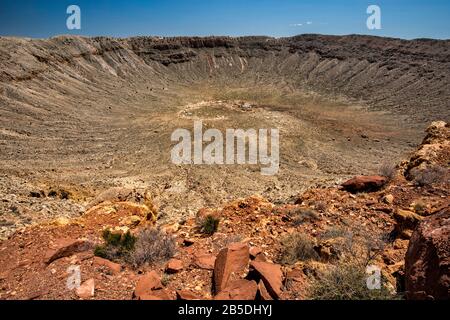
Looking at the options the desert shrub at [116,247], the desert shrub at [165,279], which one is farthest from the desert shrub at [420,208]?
the desert shrub at [116,247]

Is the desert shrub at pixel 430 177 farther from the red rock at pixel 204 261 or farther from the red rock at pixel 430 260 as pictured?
the red rock at pixel 204 261

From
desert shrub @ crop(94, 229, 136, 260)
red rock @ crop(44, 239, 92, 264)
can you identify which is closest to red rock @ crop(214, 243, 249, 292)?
desert shrub @ crop(94, 229, 136, 260)

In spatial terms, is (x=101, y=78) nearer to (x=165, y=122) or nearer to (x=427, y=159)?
(x=165, y=122)

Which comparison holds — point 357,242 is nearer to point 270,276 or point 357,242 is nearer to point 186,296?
point 270,276

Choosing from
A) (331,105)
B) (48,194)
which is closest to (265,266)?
(48,194)

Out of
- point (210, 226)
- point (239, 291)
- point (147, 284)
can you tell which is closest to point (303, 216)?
point (210, 226)

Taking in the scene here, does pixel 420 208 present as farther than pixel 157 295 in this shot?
Yes

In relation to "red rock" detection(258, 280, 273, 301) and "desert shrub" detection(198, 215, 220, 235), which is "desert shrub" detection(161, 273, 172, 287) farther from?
"desert shrub" detection(198, 215, 220, 235)
